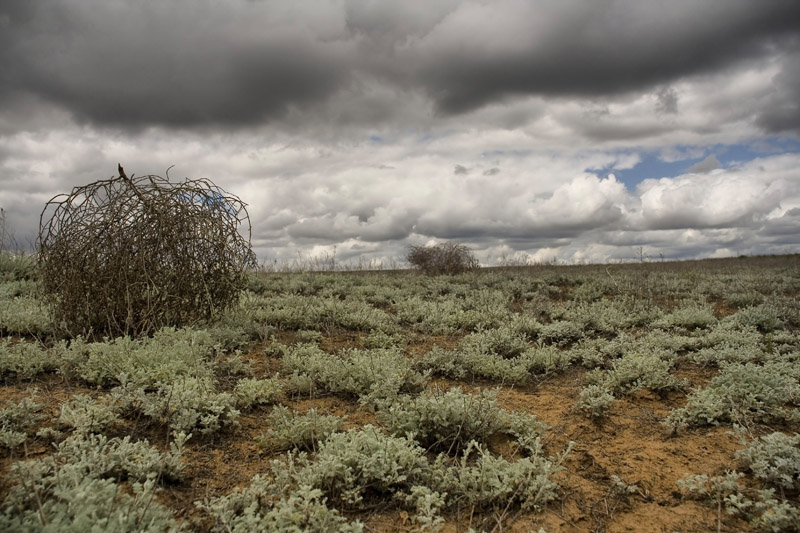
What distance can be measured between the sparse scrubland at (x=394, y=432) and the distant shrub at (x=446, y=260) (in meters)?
10.3

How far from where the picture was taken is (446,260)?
17.7 m

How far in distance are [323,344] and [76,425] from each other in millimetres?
3527

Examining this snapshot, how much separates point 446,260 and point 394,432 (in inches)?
554

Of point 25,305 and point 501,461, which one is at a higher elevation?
point 25,305

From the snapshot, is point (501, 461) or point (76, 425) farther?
point (76, 425)

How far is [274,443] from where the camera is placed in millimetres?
3859

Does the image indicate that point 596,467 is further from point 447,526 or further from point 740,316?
point 740,316

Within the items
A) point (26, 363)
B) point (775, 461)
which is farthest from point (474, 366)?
point (26, 363)

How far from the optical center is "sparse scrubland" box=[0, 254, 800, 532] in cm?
295

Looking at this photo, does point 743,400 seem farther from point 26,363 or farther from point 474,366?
point 26,363

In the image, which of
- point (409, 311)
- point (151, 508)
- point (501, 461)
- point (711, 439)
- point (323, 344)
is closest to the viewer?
point (151, 508)

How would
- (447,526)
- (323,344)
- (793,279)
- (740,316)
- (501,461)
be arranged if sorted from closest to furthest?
(447,526)
(501,461)
(323,344)
(740,316)
(793,279)

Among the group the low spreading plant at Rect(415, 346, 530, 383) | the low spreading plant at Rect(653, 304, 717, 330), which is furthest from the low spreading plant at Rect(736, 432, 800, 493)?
the low spreading plant at Rect(653, 304, 717, 330)

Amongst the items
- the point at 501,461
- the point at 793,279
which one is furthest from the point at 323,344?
the point at 793,279
